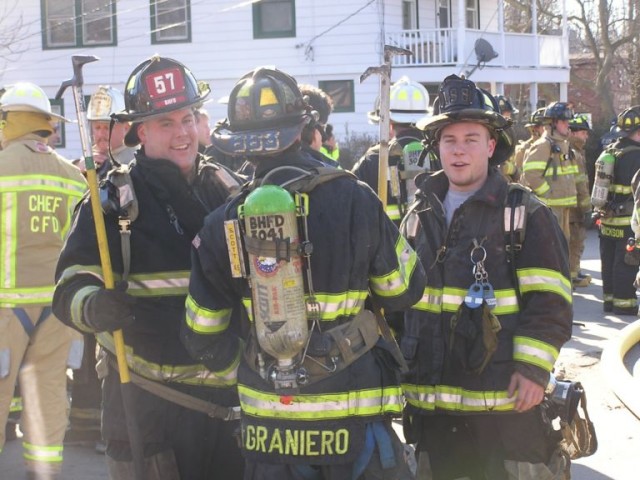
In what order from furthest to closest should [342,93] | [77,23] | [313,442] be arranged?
[77,23] → [342,93] → [313,442]

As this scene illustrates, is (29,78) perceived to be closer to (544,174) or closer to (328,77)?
(328,77)

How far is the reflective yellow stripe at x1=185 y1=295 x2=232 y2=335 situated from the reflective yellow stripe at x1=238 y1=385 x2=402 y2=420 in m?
0.26

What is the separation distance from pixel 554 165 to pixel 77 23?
1823 cm

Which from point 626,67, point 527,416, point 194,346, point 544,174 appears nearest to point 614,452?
point 527,416

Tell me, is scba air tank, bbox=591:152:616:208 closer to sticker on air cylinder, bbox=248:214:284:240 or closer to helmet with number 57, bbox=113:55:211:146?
helmet with number 57, bbox=113:55:211:146

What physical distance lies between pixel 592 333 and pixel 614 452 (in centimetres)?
388

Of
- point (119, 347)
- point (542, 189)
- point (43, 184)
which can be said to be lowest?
point (119, 347)

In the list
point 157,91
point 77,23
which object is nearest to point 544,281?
point 157,91

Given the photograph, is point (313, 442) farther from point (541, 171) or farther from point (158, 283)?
point (541, 171)

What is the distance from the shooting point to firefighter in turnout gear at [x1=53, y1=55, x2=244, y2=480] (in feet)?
13.2

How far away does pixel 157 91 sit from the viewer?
4137 mm

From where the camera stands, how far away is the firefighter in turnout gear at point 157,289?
4035 millimetres

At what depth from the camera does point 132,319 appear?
3.89 metres

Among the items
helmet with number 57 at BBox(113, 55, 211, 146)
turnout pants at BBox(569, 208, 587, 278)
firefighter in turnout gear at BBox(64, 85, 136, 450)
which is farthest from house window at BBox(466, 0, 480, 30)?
helmet with number 57 at BBox(113, 55, 211, 146)
